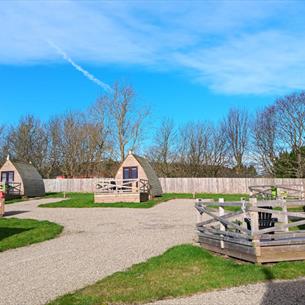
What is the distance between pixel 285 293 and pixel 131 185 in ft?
80.0

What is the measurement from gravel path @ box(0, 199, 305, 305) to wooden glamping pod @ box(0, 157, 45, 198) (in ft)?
71.0

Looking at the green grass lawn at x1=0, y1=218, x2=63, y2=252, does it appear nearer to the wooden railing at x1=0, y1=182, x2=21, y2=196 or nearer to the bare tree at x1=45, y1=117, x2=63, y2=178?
the wooden railing at x1=0, y1=182, x2=21, y2=196

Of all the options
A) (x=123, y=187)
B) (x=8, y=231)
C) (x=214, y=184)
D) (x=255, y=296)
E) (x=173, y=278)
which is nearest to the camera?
(x=255, y=296)

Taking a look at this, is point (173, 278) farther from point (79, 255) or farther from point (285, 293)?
point (79, 255)

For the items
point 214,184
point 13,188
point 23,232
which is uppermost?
point 13,188

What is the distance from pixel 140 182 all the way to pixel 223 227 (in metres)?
20.4

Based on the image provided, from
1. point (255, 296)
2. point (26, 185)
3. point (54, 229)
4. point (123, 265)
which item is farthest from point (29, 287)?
point (26, 185)

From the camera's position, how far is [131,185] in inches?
1172

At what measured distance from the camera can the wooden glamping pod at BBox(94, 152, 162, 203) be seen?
2672 cm

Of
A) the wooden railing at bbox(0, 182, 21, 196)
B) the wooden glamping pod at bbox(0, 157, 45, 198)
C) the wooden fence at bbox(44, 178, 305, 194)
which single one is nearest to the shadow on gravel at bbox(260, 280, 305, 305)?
the wooden fence at bbox(44, 178, 305, 194)

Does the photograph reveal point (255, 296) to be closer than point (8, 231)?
Yes

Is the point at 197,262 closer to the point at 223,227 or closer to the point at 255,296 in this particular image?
the point at 223,227

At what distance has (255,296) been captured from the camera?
222 inches

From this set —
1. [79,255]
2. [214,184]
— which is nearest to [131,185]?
[214,184]
